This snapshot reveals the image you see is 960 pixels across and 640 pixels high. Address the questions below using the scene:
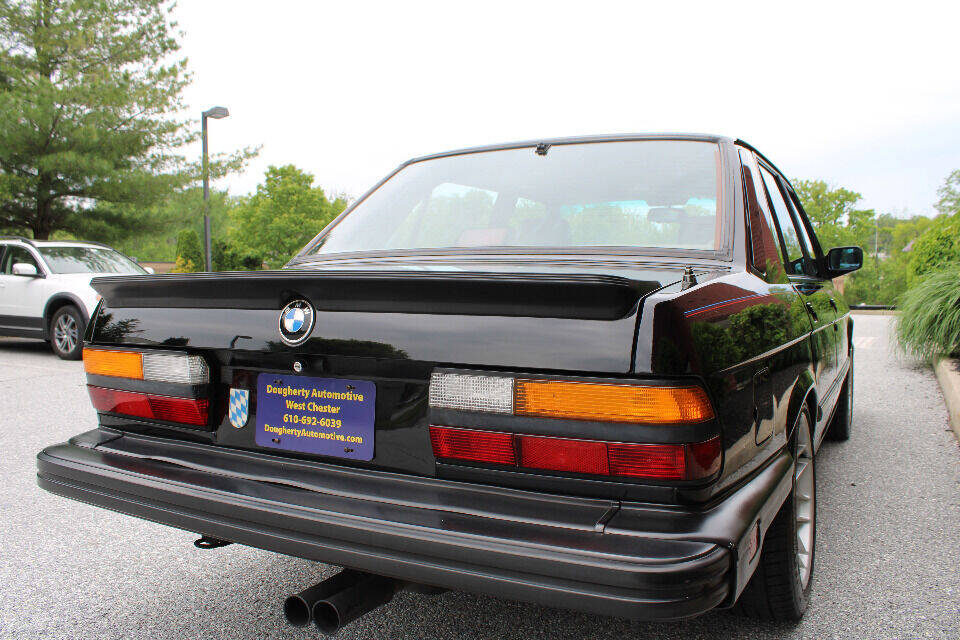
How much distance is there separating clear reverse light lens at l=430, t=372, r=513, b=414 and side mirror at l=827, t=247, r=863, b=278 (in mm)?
2804

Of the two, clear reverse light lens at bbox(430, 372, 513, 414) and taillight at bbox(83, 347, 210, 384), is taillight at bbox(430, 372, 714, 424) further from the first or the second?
taillight at bbox(83, 347, 210, 384)

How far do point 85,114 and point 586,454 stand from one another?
56.6 feet

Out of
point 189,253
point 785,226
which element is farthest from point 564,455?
point 189,253

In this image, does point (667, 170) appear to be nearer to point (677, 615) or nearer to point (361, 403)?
point (361, 403)

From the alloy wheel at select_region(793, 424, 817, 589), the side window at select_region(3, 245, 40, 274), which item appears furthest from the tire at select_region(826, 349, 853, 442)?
the side window at select_region(3, 245, 40, 274)

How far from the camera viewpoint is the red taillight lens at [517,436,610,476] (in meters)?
1.57

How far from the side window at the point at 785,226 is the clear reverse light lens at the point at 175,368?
6.98ft

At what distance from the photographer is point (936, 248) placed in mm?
9883

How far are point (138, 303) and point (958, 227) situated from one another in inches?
415

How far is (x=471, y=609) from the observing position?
8.06 feet

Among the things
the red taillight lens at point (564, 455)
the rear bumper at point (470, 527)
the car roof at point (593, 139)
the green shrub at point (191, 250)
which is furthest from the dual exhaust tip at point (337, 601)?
the green shrub at point (191, 250)

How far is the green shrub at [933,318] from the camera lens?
24.5 feet

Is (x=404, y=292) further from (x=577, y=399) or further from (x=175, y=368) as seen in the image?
(x=175, y=368)

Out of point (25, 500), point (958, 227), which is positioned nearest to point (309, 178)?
point (958, 227)
